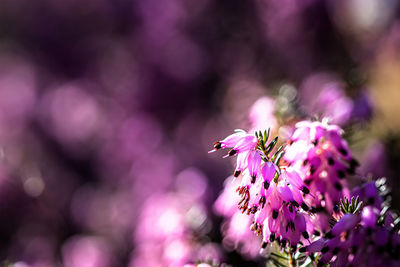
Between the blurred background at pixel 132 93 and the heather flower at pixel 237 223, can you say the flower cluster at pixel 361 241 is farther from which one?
the blurred background at pixel 132 93

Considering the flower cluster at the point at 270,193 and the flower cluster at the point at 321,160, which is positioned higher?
the flower cluster at the point at 321,160

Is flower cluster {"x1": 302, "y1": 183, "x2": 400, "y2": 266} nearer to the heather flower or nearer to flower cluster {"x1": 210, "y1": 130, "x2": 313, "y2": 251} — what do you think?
flower cluster {"x1": 210, "y1": 130, "x2": 313, "y2": 251}

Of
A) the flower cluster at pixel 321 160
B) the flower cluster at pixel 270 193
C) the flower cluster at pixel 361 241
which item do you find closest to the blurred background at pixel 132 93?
the flower cluster at pixel 321 160

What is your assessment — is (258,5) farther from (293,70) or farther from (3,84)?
(3,84)

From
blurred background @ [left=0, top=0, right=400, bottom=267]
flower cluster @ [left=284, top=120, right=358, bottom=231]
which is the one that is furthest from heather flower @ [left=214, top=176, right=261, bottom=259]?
blurred background @ [left=0, top=0, right=400, bottom=267]

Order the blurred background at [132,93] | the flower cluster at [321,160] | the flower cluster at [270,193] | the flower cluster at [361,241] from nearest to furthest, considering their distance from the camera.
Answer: the flower cluster at [361,241] < the flower cluster at [270,193] < the flower cluster at [321,160] < the blurred background at [132,93]
